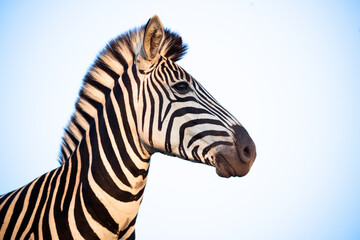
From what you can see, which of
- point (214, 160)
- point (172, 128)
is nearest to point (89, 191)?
point (172, 128)

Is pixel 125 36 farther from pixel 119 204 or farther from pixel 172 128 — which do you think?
pixel 119 204

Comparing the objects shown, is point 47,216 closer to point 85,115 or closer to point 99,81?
point 85,115

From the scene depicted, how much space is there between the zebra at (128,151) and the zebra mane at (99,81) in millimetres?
159

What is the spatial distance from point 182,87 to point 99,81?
1.35 metres

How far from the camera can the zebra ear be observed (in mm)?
3979

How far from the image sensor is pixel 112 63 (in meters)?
4.58

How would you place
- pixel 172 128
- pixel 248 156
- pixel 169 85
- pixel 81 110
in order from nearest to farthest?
1. pixel 248 156
2. pixel 172 128
3. pixel 169 85
4. pixel 81 110

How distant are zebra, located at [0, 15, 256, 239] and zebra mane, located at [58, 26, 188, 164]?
0.16 metres

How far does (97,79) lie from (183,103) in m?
1.52

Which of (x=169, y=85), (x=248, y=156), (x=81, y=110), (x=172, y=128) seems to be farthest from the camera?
(x=81, y=110)

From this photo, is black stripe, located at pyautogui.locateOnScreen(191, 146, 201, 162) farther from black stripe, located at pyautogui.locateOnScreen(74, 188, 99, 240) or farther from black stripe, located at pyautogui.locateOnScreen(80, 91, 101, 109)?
black stripe, located at pyautogui.locateOnScreen(80, 91, 101, 109)

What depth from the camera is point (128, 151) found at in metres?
3.79

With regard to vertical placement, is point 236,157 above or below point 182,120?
below

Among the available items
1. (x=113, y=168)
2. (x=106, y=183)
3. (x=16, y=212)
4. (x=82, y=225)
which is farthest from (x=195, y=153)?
(x=16, y=212)
